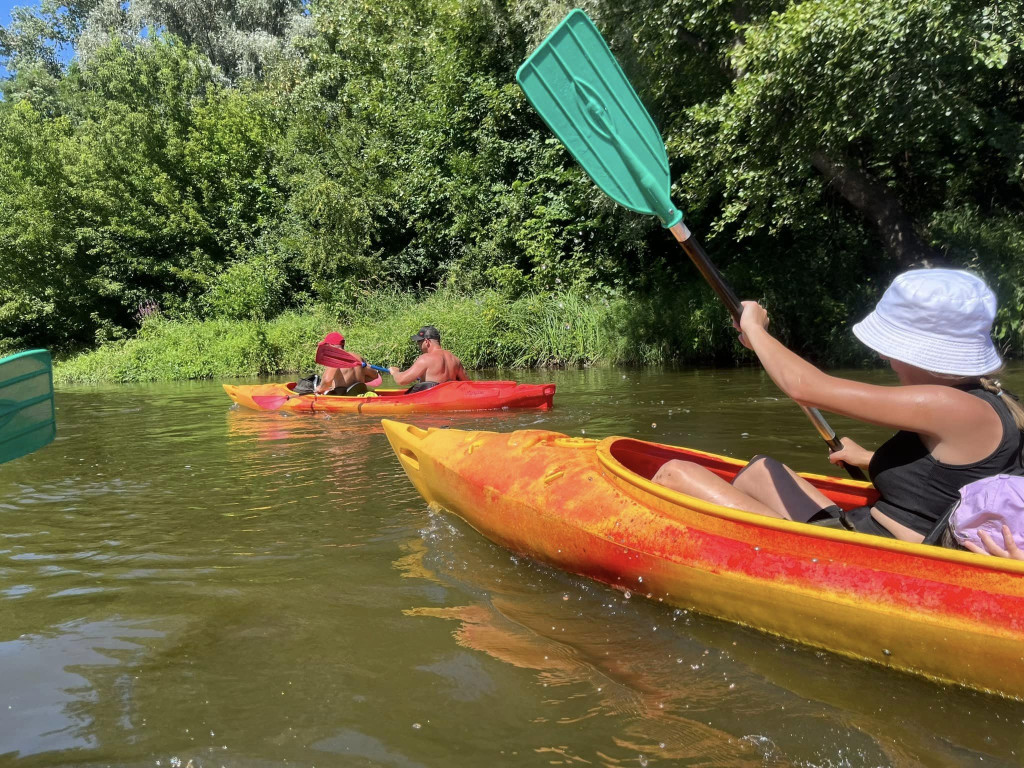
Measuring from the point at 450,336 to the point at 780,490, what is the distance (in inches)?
475

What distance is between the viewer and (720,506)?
257 centimetres

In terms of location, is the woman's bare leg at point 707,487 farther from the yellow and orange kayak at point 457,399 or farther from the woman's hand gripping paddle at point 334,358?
the woman's hand gripping paddle at point 334,358

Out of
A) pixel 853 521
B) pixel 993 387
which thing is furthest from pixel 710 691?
pixel 993 387

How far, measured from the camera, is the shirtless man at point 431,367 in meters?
8.35

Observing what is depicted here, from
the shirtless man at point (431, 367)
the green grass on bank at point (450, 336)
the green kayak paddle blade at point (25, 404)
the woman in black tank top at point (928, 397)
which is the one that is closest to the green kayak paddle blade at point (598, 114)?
the woman in black tank top at point (928, 397)

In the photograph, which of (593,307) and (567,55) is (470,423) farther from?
(593,307)

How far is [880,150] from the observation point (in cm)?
1020

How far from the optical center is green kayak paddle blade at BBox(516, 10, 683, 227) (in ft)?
11.6

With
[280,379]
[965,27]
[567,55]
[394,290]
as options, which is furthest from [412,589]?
[394,290]

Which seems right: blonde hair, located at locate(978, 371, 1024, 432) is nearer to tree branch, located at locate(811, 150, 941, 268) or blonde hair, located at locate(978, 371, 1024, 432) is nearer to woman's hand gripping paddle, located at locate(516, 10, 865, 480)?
woman's hand gripping paddle, located at locate(516, 10, 865, 480)

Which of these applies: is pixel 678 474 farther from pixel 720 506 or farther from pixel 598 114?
pixel 598 114

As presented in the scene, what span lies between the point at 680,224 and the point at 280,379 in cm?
1333

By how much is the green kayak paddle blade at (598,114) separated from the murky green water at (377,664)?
5.75 feet

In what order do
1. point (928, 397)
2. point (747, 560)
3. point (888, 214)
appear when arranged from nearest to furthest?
point (928, 397)
point (747, 560)
point (888, 214)
